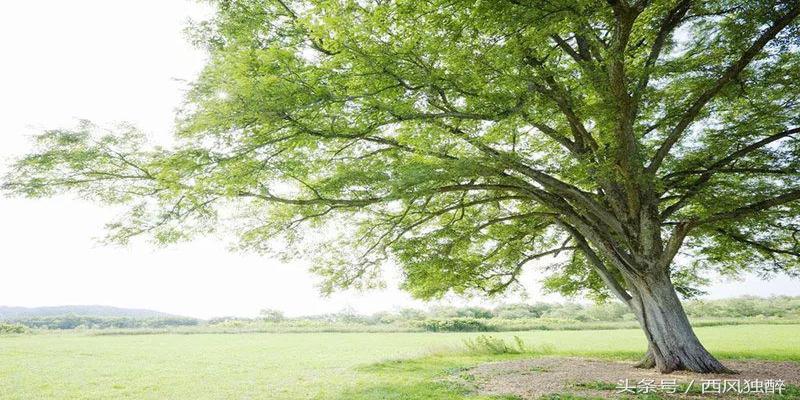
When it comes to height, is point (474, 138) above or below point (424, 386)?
above

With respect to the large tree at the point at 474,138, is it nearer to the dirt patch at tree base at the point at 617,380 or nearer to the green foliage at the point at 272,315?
the dirt patch at tree base at the point at 617,380

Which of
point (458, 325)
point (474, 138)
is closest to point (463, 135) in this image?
point (474, 138)

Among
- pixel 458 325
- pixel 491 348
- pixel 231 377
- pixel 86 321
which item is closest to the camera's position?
pixel 231 377

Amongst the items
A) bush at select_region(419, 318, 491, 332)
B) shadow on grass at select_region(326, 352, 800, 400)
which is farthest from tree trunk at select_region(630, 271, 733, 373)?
bush at select_region(419, 318, 491, 332)

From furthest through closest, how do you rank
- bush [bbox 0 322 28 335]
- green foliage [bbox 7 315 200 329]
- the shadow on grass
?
1. green foliage [bbox 7 315 200 329]
2. bush [bbox 0 322 28 335]
3. the shadow on grass

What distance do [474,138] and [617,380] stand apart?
5490 millimetres

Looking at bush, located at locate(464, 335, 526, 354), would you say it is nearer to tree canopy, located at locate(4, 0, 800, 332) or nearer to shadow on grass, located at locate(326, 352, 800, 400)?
shadow on grass, located at locate(326, 352, 800, 400)

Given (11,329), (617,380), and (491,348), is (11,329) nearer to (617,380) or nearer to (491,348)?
(491,348)

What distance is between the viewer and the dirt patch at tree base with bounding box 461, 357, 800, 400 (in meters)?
7.00

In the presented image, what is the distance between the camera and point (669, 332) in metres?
8.79

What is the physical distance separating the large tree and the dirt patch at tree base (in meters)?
0.80

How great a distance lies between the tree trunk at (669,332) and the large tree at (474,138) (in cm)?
4

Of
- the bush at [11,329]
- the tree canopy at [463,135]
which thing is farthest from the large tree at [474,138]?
the bush at [11,329]

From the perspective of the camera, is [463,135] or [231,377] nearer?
[463,135]
